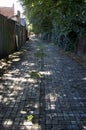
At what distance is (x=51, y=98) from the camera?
592 centimetres

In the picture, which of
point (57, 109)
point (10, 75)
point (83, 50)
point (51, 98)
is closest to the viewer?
point (57, 109)

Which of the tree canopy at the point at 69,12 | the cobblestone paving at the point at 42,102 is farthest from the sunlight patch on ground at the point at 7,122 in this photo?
the tree canopy at the point at 69,12

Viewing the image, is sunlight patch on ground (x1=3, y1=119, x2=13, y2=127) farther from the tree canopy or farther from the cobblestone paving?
the tree canopy

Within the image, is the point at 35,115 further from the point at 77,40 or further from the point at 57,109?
the point at 77,40

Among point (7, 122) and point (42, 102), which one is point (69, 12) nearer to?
point (42, 102)

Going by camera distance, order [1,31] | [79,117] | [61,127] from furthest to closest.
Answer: [1,31] → [79,117] → [61,127]

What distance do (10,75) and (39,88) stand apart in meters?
2.06

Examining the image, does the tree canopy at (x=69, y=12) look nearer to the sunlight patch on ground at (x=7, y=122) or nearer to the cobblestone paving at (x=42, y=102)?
the cobblestone paving at (x=42, y=102)

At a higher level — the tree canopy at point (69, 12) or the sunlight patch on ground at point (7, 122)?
the tree canopy at point (69, 12)

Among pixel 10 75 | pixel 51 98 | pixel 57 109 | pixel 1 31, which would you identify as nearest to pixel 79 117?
pixel 57 109

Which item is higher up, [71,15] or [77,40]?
[71,15]

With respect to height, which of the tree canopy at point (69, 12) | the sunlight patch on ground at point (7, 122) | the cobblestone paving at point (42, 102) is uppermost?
the tree canopy at point (69, 12)

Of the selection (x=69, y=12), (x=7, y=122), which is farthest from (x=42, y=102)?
(x=69, y=12)

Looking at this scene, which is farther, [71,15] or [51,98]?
[71,15]
